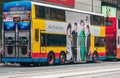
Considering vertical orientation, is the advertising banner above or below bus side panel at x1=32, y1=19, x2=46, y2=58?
above

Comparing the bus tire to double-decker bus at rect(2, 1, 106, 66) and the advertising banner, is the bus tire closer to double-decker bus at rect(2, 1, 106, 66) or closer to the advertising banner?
double-decker bus at rect(2, 1, 106, 66)

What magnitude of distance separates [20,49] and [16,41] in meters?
0.64

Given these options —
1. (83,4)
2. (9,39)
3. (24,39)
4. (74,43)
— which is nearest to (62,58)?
(74,43)

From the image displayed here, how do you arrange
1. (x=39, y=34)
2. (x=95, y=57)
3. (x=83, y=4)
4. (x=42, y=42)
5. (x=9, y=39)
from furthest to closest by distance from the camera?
(x=83, y=4) < (x=95, y=57) < (x=9, y=39) < (x=42, y=42) < (x=39, y=34)

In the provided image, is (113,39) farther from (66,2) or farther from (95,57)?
(66,2)

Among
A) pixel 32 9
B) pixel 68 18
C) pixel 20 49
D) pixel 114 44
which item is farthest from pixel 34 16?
pixel 114 44

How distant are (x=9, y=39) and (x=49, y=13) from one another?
332 cm

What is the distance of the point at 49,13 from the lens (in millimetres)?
33062

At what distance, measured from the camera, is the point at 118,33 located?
4522cm

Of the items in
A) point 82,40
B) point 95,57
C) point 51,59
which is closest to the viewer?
point 51,59

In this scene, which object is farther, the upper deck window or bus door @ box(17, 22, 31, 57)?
the upper deck window

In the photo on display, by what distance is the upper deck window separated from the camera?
Answer: 32.0 metres

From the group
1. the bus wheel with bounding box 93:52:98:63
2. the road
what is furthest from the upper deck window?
the bus wheel with bounding box 93:52:98:63

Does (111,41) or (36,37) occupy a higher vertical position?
(36,37)
